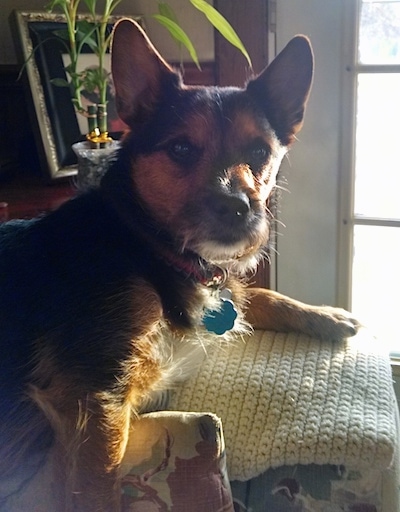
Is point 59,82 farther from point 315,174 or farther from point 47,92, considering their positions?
point 315,174

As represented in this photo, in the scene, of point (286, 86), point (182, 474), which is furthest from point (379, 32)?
point (182, 474)

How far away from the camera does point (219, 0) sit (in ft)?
5.21

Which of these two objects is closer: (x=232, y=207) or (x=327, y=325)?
(x=232, y=207)

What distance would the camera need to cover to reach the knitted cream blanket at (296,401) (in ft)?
3.04

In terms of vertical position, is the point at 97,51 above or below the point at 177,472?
above

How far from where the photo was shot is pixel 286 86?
117 cm

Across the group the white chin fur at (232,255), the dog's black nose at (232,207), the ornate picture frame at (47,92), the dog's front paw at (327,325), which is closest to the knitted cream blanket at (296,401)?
the dog's front paw at (327,325)

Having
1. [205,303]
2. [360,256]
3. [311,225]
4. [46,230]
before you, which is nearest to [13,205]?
[46,230]

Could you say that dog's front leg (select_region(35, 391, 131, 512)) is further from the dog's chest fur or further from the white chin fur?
the white chin fur

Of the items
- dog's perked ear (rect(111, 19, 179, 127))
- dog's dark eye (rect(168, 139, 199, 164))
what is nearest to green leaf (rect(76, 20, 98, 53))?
dog's perked ear (rect(111, 19, 179, 127))

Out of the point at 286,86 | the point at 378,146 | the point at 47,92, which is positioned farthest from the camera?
the point at 378,146

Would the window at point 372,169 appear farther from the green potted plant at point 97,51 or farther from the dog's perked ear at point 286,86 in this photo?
the dog's perked ear at point 286,86

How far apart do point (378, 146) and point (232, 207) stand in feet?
3.03

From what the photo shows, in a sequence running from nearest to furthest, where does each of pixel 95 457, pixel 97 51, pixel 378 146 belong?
pixel 95 457, pixel 97 51, pixel 378 146
